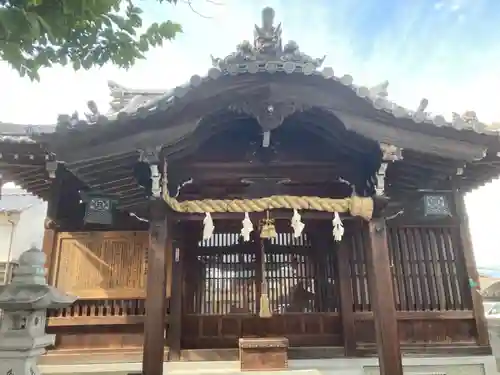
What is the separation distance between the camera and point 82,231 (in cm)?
825

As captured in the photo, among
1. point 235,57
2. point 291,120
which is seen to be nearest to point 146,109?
point 235,57

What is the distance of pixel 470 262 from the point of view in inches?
329

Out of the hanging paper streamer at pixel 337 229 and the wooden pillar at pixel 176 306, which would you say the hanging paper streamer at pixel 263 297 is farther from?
the hanging paper streamer at pixel 337 229

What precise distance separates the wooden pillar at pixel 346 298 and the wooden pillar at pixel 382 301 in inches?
91.4

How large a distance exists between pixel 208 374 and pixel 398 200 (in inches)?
188

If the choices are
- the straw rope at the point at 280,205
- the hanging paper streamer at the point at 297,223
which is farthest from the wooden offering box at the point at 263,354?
the straw rope at the point at 280,205

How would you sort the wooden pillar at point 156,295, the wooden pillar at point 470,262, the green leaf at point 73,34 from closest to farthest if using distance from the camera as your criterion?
the green leaf at point 73,34, the wooden pillar at point 156,295, the wooden pillar at point 470,262

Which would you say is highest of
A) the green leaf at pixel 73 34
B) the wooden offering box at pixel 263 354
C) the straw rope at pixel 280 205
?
the green leaf at pixel 73 34

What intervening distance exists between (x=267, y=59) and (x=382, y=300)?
12.6 ft

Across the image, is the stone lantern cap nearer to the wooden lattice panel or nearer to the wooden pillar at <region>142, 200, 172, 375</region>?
the wooden pillar at <region>142, 200, 172, 375</region>

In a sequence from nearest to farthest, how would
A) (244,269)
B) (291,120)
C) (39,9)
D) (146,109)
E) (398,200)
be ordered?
(39,9), (146,109), (291,120), (398,200), (244,269)

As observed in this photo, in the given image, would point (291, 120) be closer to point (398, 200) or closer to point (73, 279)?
point (398, 200)

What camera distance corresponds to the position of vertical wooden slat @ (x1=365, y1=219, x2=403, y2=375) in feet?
17.5

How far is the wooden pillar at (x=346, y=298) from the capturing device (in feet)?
26.0
